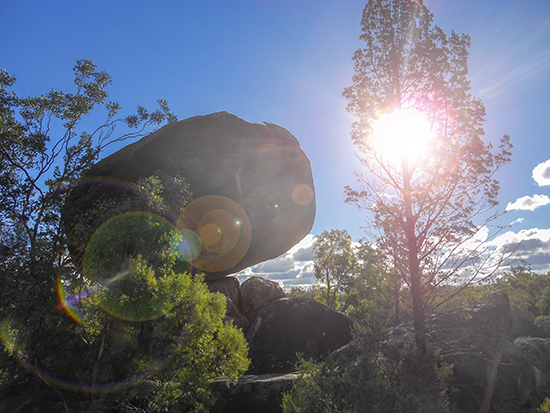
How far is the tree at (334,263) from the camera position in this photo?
27641 millimetres

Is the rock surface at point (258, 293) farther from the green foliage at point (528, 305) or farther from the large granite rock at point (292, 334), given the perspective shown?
the green foliage at point (528, 305)

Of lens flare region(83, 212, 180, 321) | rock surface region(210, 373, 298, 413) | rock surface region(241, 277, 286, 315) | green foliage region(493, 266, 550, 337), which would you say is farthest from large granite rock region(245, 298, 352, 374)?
green foliage region(493, 266, 550, 337)

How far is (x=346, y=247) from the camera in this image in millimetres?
28562

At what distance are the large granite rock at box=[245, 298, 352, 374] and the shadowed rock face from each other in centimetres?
378

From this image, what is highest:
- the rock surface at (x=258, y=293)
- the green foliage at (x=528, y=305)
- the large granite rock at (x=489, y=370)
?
the rock surface at (x=258, y=293)

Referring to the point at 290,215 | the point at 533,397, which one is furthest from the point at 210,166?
the point at 533,397

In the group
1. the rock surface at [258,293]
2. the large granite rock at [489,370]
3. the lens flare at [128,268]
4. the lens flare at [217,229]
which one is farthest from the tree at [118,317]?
the rock surface at [258,293]

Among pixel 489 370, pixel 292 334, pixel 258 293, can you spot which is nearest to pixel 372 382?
pixel 489 370

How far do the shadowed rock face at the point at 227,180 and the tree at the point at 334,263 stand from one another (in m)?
10.2

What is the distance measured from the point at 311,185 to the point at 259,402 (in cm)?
1413

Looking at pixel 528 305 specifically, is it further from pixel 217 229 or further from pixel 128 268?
pixel 128 268

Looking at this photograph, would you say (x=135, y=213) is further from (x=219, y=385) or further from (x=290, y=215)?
(x=290, y=215)

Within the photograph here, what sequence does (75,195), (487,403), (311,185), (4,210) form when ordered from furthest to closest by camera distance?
(311,185) < (75,195) < (4,210) < (487,403)

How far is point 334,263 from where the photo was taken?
2798 centimetres
